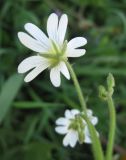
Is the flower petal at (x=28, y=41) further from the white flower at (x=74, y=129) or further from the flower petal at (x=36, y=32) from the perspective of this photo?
the white flower at (x=74, y=129)

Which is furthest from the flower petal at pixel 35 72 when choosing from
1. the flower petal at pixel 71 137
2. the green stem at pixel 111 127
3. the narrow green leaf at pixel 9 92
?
the narrow green leaf at pixel 9 92

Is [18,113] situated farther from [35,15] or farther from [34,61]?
[34,61]

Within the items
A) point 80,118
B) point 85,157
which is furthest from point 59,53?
point 85,157

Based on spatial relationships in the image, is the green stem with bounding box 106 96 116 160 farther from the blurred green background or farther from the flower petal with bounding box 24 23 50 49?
the blurred green background

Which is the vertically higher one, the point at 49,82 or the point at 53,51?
the point at 49,82

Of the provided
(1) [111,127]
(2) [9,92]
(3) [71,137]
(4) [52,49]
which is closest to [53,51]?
(4) [52,49]

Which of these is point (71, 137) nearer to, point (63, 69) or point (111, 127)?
point (111, 127)
